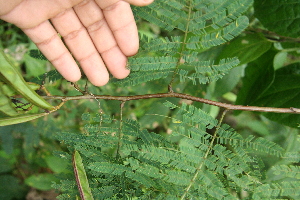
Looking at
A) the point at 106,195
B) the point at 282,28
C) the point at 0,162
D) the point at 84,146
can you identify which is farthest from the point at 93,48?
the point at 0,162

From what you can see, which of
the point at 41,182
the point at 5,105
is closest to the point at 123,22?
the point at 5,105

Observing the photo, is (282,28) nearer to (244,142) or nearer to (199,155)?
(244,142)

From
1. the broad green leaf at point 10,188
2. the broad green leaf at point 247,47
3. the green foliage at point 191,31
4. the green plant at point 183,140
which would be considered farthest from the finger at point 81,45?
the broad green leaf at point 10,188

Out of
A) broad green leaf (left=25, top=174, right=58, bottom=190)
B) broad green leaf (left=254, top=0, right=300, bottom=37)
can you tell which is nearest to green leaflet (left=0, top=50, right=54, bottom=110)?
broad green leaf (left=254, top=0, right=300, bottom=37)

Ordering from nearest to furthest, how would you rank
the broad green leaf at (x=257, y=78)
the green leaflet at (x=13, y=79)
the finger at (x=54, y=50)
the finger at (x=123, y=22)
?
the green leaflet at (x=13, y=79) → the finger at (x=123, y=22) → the finger at (x=54, y=50) → the broad green leaf at (x=257, y=78)

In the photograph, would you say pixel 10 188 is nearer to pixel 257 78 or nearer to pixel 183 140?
pixel 183 140

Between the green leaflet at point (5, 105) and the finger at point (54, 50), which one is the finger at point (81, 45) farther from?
the green leaflet at point (5, 105)

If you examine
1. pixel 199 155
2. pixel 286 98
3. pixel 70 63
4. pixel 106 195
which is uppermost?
pixel 70 63
